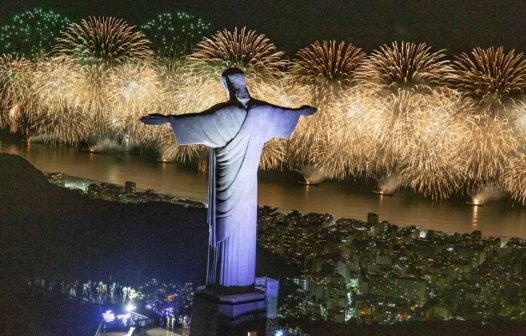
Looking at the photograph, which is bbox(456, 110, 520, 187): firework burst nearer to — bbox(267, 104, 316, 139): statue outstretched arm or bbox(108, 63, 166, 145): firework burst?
bbox(108, 63, 166, 145): firework burst

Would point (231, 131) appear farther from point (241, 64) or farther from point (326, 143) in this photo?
point (326, 143)

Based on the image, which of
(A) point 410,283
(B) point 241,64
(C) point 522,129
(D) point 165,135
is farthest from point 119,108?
(A) point 410,283

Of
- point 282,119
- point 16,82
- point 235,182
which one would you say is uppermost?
point 16,82

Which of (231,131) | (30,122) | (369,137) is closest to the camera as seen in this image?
(231,131)

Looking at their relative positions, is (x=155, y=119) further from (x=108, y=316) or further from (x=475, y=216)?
(x=475, y=216)

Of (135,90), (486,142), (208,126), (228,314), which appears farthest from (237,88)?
(135,90)

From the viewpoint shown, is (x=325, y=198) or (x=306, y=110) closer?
(x=306, y=110)
